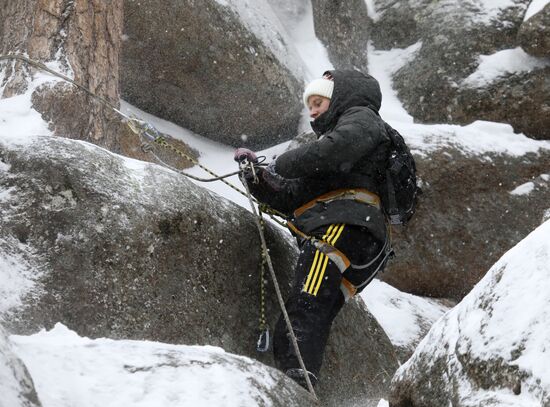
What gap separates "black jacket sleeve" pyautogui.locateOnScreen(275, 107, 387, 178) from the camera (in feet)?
14.1

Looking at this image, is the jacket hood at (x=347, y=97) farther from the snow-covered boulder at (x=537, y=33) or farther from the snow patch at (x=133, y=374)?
the snow-covered boulder at (x=537, y=33)

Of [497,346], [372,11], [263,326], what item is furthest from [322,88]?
[372,11]

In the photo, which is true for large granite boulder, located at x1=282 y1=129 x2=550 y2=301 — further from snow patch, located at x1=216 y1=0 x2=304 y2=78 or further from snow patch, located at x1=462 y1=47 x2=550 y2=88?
snow patch, located at x1=216 y1=0 x2=304 y2=78

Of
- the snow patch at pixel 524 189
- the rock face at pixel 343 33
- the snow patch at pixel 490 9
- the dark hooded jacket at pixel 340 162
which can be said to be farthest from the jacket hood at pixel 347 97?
the rock face at pixel 343 33

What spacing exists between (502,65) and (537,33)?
0.59 metres

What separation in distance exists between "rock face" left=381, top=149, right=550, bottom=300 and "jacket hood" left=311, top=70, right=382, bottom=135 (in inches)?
148

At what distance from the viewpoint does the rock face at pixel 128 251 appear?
3.90 m

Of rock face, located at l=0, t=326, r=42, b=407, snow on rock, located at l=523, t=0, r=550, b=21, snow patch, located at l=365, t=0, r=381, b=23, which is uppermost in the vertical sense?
rock face, located at l=0, t=326, r=42, b=407

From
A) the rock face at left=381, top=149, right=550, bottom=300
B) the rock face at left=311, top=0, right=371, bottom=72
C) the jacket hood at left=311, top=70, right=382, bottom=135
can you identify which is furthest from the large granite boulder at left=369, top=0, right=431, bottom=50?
the jacket hood at left=311, top=70, right=382, bottom=135

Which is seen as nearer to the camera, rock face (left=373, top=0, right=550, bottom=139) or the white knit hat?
the white knit hat

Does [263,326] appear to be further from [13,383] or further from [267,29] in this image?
Answer: [267,29]

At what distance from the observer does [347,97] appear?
4723 mm

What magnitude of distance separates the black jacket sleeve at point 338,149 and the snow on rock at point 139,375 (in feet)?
6.00

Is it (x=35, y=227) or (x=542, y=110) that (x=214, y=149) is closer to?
(x=542, y=110)
